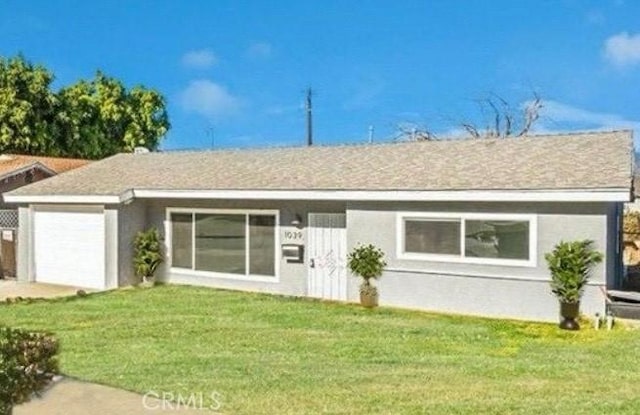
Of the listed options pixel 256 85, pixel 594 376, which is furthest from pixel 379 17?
pixel 594 376

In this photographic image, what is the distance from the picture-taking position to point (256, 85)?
47.8 m

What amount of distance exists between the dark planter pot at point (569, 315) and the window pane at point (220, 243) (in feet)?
27.8

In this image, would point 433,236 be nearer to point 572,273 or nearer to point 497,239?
point 497,239

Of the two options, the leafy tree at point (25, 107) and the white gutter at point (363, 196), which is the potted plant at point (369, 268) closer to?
the white gutter at point (363, 196)

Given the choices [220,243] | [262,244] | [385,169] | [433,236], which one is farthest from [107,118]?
[433,236]

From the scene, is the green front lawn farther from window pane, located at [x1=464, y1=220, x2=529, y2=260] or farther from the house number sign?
the house number sign

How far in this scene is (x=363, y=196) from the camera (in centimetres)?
1505

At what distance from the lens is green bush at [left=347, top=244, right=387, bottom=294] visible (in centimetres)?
1493

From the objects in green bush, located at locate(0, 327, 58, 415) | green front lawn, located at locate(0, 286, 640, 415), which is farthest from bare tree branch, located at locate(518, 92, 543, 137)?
green bush, located at locate(0, 327, 58, 415)

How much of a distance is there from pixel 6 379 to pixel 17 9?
29645 mm

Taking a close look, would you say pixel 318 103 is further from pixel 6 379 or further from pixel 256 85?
pixel 6 379

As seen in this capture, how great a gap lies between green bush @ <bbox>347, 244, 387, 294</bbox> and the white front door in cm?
76

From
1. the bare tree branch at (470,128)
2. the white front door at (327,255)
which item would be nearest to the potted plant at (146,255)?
the white front door at (327,255)

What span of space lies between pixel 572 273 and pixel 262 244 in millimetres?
7978
